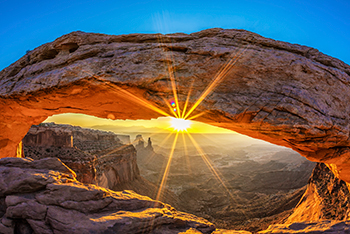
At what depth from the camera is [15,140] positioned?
9.03 metres

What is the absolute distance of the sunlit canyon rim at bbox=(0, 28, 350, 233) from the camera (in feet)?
15.9

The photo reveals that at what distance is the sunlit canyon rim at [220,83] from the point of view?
486 cm

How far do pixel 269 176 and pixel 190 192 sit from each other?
16.1 metres

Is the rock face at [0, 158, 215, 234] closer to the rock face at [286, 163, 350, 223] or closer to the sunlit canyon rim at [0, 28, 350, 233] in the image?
the sunlit canyon rim at [0, 28, 350, 233]

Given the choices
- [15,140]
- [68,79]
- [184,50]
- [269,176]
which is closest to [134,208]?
[68,79]

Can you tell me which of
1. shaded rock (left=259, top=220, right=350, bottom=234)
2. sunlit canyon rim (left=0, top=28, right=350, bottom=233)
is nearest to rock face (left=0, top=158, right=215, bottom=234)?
shaded rock (left=259, top=220, right=350, bottom=234)

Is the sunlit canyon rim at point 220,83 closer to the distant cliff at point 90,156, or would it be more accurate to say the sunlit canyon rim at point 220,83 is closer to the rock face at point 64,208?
the rock face at point 64,208

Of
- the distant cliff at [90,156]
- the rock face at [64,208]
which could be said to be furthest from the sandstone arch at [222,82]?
the distant cliff at [90,156]

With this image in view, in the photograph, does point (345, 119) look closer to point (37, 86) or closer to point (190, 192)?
point (37, 86)

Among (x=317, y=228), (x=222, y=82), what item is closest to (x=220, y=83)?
(x=222, y=82)

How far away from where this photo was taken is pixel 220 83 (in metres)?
5.34

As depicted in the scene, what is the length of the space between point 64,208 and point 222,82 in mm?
5728

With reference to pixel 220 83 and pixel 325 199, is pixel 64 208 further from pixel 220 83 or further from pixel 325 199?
pixel 325 199

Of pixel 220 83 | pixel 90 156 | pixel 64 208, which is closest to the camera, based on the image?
pixel 64 208
